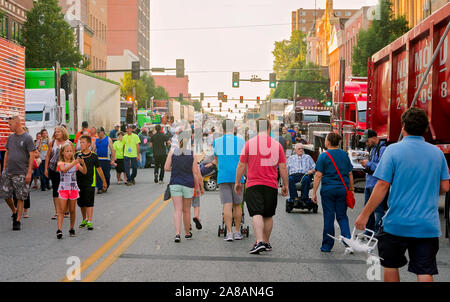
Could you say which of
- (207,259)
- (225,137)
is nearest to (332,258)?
(207,259)

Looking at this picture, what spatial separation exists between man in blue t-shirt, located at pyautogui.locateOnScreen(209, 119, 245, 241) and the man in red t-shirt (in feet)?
3.35

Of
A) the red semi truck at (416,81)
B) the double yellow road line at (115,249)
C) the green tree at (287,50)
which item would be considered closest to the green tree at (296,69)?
the green tree at (287,50)

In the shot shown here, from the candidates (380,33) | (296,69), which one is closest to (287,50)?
(296,69)

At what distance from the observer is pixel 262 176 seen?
8.61 metres

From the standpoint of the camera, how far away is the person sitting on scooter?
43.7ft

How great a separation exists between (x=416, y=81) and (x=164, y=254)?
212 inches

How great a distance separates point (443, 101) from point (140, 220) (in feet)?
19.3

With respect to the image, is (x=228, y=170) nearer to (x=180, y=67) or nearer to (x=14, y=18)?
(x=180, y=67)

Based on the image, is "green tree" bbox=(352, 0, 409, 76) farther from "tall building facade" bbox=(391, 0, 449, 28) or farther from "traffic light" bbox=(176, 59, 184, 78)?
"traffic light" bbox=(176, 59, 184, 78)

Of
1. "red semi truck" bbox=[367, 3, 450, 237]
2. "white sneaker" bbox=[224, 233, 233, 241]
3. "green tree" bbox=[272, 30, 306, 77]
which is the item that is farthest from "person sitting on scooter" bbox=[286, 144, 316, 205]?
"green tree" bbox=[272, 30, 306, 77]

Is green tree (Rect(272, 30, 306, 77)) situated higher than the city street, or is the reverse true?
green tree (Rect(272, 30, 306, 77))

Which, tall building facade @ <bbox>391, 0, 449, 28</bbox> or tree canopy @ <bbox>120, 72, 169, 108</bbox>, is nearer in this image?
tall building facade @ <bbox>391, 0, 449, 28</bbox>

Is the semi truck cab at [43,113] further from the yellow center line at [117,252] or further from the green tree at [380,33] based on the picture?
the green tree at [380,33]

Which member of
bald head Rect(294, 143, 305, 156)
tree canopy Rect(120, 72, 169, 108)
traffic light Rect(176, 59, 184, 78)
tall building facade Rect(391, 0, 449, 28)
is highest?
tall building facade Rect(391, 0, 449, 28)
